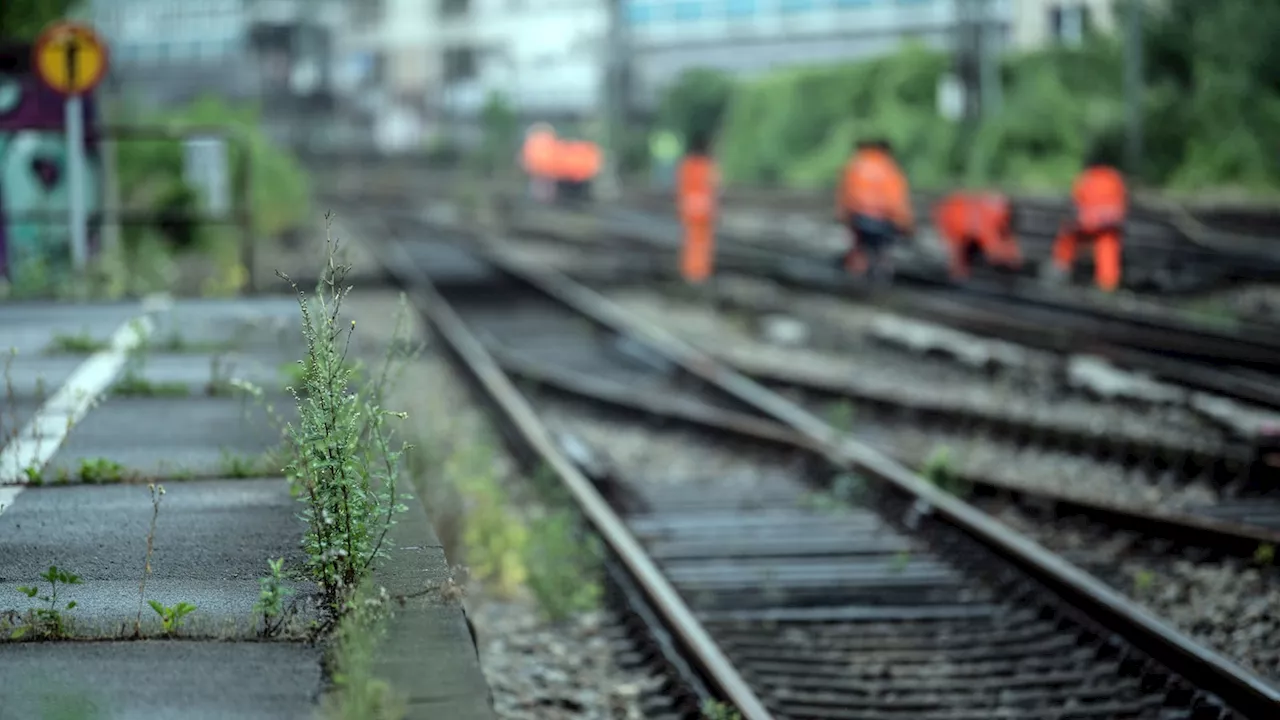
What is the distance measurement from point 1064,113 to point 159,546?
94.0 feet

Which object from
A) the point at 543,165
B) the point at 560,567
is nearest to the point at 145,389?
the point at 560,567

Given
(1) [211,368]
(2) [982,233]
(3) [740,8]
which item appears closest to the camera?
(1) [211,368]

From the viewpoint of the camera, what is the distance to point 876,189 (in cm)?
1850

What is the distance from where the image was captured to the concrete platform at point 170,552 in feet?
14.3

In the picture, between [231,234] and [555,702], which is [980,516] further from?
[231,234]

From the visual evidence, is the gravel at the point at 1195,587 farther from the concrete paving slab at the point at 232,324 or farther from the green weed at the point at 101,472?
the concrete paving slab at the point at 232,324

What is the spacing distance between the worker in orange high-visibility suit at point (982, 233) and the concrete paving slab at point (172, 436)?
12.6 meters

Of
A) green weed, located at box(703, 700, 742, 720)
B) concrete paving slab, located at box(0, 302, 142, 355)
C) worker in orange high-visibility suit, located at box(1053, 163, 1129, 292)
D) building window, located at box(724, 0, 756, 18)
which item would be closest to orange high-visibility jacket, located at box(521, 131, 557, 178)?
worker in orange high-visibility suit, located at box(1053, 163, 1129, 292)

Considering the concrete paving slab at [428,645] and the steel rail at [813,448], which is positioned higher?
the concrete paving slab at [428,645]

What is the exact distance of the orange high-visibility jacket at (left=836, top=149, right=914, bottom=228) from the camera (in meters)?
18.5

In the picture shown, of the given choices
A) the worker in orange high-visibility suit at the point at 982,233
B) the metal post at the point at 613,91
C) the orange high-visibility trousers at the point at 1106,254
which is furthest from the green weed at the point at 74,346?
the metal post at the point at 613,91

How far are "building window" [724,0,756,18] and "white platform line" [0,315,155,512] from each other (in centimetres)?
4791

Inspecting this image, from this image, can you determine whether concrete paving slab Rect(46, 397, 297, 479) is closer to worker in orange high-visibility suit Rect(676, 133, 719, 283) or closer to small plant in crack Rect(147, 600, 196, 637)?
small plant in crack Rect(147, 600, 196, 637)

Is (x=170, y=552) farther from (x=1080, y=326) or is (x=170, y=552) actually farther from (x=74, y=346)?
(x=1080, y=326)
